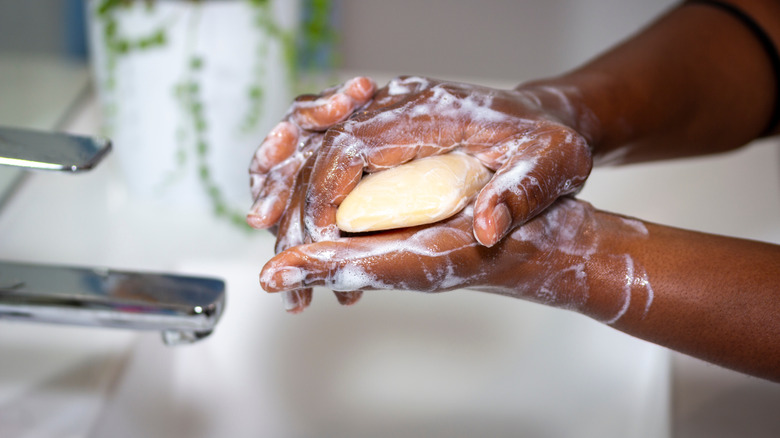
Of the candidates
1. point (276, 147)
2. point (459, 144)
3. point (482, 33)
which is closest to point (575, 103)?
point (459, 144)

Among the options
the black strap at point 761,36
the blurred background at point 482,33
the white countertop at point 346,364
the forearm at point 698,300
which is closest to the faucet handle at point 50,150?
the white countertop at point 346,364

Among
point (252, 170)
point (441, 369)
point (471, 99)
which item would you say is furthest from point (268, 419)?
point (471, 99)

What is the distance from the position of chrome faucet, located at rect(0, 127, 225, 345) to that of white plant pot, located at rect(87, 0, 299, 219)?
31cm

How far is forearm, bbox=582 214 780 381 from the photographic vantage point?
509 millimetres

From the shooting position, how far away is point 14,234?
83 centimetres

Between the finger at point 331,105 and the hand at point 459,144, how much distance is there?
0.01 meters

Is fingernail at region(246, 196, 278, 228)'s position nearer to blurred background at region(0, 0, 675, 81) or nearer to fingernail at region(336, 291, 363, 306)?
fingernail at region(336, 291, 363, 306)

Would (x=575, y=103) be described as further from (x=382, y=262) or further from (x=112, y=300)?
(x=112, y=300)

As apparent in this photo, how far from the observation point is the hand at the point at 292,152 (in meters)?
0.53

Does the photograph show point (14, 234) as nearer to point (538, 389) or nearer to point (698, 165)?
point (538, 389)

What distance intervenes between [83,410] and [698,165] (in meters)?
0.81

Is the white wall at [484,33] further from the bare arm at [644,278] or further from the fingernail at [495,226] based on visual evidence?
the fingernail at [495,226]

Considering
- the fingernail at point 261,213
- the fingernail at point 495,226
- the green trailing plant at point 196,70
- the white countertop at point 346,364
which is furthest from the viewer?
the green trailing plant at point 196,70

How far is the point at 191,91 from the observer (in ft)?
2.77
